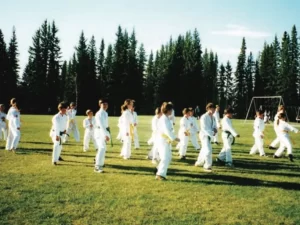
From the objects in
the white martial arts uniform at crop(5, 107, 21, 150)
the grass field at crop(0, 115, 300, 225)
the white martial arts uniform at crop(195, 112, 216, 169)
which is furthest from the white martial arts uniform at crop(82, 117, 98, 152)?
the white martial arts uniform at crop(195, 112, 216, 169)

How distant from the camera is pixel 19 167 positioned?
12250 millimetres

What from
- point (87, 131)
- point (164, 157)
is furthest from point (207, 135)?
point (87, 131)

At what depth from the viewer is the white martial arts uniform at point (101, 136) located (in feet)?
38.3

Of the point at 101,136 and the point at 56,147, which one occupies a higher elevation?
the point at 101,136

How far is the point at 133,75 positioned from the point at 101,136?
2664 inches

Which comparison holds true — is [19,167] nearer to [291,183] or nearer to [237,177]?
[237,177]

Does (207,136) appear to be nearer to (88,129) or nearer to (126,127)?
(126,127)

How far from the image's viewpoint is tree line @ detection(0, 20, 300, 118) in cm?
7369

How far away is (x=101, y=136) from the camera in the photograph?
1185 centimetres

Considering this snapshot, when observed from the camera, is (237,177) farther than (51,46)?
No

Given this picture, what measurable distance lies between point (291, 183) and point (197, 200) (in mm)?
3985

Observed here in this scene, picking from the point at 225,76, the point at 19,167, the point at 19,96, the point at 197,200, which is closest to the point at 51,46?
the point at 19,96

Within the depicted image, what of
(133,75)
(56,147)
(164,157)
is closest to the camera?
(164,157)

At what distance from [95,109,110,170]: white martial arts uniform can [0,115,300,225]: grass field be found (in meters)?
0.50
